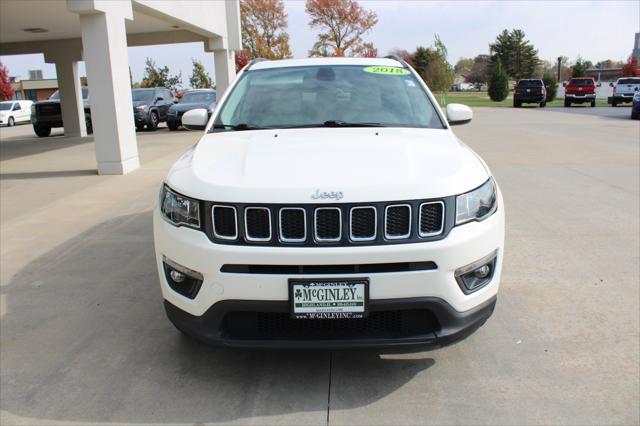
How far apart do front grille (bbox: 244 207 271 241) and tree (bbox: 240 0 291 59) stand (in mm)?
47109

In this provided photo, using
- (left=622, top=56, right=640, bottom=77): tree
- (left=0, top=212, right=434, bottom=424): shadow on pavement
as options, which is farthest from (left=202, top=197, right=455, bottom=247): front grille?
(left=622, top=56, right=640, bottom=77): tree

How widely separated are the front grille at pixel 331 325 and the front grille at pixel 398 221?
379mm

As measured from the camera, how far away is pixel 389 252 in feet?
8.23

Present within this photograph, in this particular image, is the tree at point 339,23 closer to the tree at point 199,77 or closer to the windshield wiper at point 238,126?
the tree at point 199,77

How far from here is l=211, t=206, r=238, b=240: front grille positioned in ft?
8.58

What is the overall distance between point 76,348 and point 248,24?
4856 centimetres

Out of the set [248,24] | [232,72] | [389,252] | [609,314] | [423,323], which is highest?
[248,24]

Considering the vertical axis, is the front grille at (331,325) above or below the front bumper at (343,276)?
below


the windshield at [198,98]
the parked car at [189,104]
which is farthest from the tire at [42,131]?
the windshield at [198,98]

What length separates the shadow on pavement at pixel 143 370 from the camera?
273cm

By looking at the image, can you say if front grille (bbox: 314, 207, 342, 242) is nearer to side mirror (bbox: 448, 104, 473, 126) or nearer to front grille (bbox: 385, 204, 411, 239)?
front grille (bbox: 385, 204, 411, 239)

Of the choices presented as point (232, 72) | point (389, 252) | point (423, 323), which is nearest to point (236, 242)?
point (389, 252)

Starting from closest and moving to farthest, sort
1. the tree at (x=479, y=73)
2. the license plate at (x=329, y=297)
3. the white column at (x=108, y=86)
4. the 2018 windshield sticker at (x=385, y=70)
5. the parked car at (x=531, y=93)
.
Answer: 1. the license plate at (x=329, y=297)
2. the 2018 windshield sticker at (x=385, y=70)
3. the white column at (x=108, y=86)
4. the parked car at (x=531, y=93)
5. the tree at (x=479, y=73)

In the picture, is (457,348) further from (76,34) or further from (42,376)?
(76,34)
